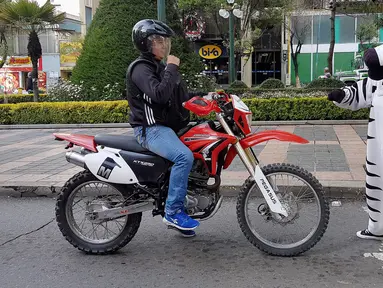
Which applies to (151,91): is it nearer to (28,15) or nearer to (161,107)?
(161,107)

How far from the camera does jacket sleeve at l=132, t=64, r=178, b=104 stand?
364 centimetres

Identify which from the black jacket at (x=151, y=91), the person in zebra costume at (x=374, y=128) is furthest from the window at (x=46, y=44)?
the person in zebra costume at (x=374, y=128)

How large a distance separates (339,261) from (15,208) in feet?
13.3

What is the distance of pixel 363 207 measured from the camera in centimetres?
548

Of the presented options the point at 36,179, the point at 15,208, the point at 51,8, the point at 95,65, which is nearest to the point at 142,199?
the point at 15,208

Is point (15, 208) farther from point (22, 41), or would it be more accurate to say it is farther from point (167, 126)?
point (22, 41)

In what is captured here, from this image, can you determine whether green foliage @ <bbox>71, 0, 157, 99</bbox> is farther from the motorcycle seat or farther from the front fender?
the front fender

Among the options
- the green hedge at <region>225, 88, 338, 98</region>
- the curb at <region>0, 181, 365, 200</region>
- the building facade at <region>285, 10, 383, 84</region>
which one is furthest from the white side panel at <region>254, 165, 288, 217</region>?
the building facade at <region>285, 10, 383, 84</region>

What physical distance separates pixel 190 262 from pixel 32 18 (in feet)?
46.6

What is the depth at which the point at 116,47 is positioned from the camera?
13977 mm

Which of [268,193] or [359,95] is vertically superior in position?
[359,95]

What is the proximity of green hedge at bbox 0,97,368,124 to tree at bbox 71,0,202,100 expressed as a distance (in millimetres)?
865

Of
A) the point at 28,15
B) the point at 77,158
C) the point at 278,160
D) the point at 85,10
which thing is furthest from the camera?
the point at 85,10

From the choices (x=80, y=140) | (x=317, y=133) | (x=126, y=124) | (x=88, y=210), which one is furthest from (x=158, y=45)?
(x=126, y=124)
